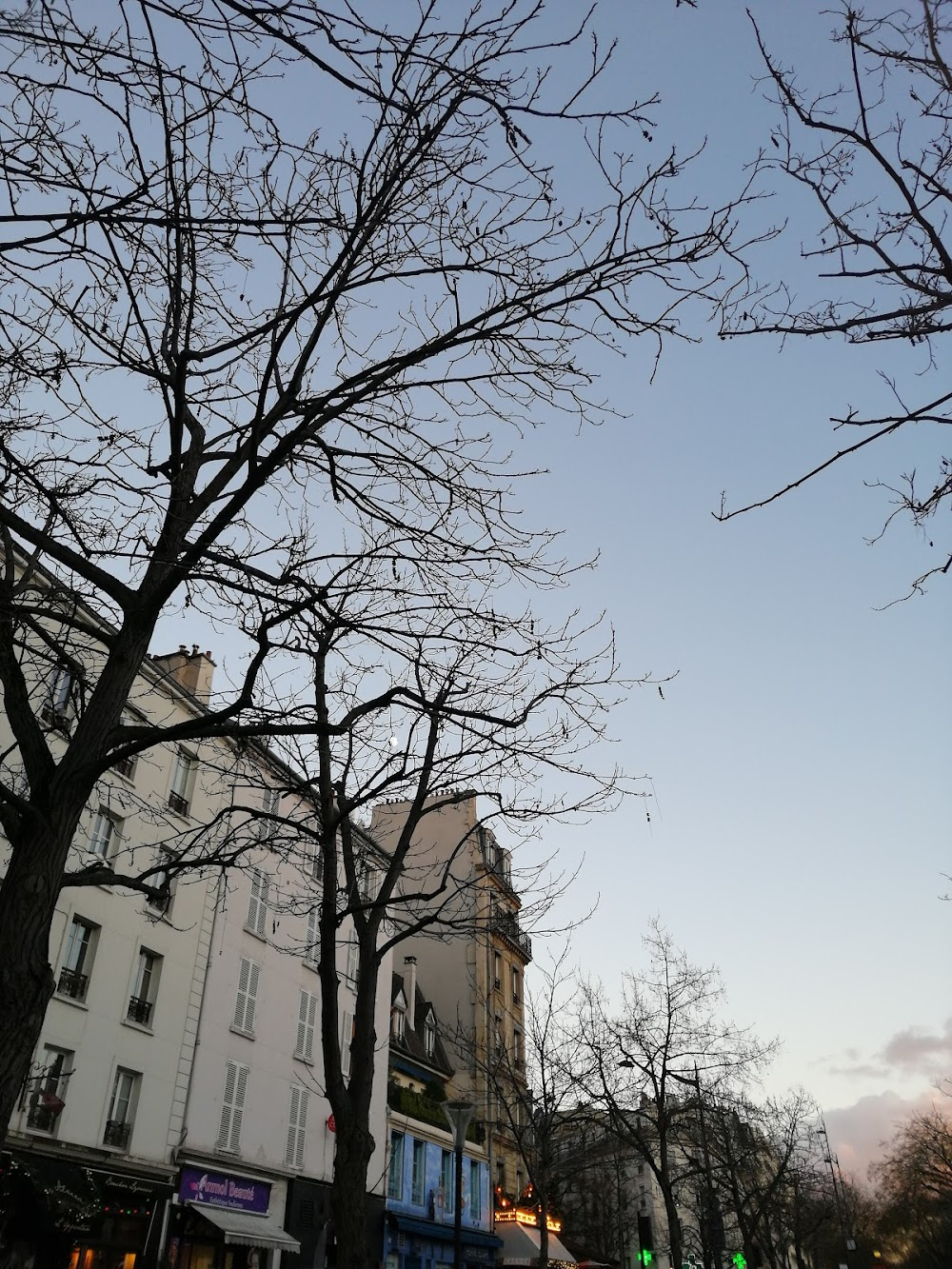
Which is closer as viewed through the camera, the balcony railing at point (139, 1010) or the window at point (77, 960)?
the window at point (77, 960)

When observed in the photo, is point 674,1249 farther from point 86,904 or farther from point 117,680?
point 117,680

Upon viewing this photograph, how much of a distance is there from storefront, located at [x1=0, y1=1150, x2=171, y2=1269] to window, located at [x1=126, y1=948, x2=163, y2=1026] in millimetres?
2577

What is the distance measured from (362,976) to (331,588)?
656 cm

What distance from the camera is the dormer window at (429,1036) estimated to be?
105 feet

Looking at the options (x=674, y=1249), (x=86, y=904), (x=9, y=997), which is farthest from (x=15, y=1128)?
(x=674, y=1249)

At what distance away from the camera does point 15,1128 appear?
14633mm

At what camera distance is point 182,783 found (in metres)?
20.4

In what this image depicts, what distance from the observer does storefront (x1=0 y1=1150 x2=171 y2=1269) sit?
1454 centimetres

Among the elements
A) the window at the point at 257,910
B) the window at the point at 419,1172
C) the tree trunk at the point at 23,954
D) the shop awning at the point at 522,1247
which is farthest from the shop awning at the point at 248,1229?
the tree trunk at the point at 23,954

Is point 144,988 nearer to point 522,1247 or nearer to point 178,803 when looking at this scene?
point 178,803

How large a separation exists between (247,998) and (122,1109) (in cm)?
429

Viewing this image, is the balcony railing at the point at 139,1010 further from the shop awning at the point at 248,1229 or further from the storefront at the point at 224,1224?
the shop awning at the point at 248,1229

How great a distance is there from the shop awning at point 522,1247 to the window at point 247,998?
50.1 feet

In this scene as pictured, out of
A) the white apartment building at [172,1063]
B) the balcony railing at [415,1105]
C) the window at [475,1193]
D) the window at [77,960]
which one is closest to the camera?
the white apartment building at [172,1063]
